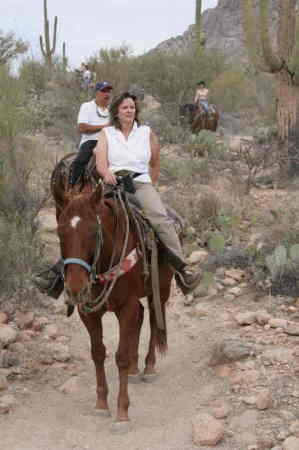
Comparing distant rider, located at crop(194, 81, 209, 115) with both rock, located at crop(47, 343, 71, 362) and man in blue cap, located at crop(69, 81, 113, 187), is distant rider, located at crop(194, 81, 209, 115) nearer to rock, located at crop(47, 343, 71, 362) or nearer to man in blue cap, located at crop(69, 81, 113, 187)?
man in blue cap, located at crop(69, 81, 113, 187)

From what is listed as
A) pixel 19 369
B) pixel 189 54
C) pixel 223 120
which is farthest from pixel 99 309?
pixel 189 54

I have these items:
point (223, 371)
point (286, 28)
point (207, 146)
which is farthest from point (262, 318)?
point (207, 146)

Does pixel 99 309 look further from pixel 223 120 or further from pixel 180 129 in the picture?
pixel 223 120

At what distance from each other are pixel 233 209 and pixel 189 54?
15.5m

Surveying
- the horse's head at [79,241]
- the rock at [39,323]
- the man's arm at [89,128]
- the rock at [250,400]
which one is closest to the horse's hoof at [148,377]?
the rock at [250,400]

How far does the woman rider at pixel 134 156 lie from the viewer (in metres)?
5.08

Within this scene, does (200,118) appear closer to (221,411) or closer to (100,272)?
(221,411)

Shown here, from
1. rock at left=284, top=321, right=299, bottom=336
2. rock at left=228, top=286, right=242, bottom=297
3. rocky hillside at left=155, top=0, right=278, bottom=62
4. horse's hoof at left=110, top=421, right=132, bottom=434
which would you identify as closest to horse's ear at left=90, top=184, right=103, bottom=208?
horse's hoof at left=110, top=421, right=132, bottom=434

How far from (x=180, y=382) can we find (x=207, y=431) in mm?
1284

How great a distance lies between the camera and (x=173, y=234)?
5277 millimetres

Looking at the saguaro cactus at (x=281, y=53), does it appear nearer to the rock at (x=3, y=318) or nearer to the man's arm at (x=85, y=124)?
the man's arm at (x=85, y=124)

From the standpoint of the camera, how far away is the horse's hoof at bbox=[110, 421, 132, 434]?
4715mm

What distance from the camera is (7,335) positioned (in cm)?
620

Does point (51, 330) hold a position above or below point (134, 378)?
above
